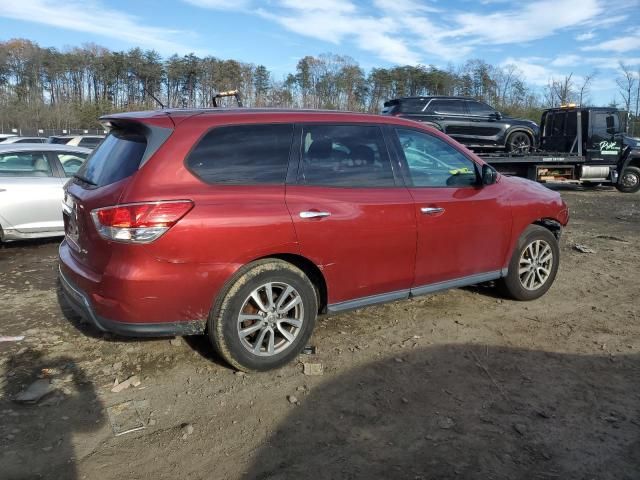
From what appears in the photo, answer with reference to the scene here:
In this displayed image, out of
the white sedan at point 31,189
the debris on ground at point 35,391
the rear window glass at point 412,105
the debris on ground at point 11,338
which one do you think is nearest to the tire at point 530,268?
the debris on ground at point 35,391

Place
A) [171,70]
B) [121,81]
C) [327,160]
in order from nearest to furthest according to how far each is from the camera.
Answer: [327,160] < [171,70] < [121,81]

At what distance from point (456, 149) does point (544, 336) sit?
1.75 metres

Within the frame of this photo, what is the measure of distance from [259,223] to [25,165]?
558 centimetres

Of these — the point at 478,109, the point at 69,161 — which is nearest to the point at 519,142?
the point at 478,109

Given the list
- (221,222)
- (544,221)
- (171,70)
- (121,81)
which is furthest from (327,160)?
(121,81)

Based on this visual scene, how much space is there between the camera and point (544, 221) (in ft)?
17.6

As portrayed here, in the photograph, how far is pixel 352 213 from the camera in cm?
388

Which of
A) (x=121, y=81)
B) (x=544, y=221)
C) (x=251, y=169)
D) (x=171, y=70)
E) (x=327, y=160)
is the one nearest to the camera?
(x=251, y=169)

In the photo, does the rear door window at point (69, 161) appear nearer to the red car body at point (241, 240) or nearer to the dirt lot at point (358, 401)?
the dirt lot at point (358, 401)

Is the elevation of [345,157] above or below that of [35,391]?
Answer: above

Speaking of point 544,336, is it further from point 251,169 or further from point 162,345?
point 162,345

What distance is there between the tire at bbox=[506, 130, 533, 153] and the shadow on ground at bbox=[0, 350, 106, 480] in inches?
506

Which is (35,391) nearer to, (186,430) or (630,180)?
(186,430)

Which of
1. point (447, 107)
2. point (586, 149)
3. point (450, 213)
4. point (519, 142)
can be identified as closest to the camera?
point (450, 213)
